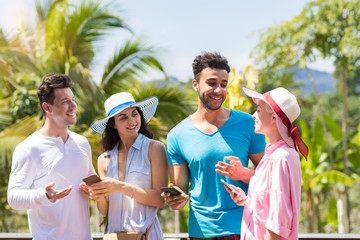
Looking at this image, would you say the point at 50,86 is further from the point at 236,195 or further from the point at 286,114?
the point at 286,114

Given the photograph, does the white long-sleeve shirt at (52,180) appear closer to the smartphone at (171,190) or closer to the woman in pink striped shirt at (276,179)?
the smartphone at (171,190)

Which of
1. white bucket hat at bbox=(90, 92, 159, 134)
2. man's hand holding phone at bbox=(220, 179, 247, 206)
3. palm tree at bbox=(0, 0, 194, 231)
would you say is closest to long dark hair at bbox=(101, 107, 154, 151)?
white bucket hat at bbox=(90, 92, 159, 134)

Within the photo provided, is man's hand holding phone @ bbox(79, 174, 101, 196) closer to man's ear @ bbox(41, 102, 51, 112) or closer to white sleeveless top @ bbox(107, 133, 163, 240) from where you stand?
→ white sleeveless top @ bbox(107, 133, 163, 240)

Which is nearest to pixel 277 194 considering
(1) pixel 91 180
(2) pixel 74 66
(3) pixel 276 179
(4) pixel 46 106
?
(3) pixel 276 179

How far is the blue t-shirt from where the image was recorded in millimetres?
3154

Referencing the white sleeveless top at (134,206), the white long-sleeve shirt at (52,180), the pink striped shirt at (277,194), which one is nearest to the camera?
the pink striped shirt at (277,194)

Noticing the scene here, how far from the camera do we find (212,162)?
10.6 ft

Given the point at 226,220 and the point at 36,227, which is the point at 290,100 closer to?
the point at 226,220

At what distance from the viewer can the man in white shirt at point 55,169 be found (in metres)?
3.11

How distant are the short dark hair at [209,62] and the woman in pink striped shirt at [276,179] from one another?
1.85 feet

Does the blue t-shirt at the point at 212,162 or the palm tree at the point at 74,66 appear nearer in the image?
the blue t-shirt at the point at 212,162

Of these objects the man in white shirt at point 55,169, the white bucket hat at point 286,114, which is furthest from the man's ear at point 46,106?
the white bucket hat at point 286,114

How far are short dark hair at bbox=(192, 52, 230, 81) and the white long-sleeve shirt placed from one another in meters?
1.03

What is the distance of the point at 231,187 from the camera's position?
294 centimetres
